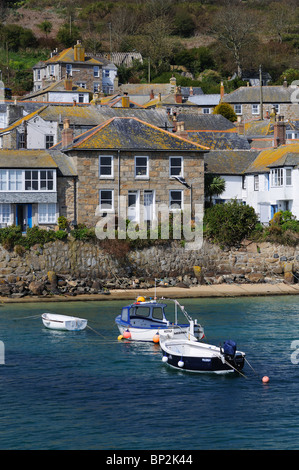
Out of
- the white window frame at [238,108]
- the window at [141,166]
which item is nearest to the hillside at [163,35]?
the white window frame at [238,108]

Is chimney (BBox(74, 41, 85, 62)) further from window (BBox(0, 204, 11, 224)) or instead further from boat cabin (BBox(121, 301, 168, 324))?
boat cabin (BBox(121, 301, 168, 324))

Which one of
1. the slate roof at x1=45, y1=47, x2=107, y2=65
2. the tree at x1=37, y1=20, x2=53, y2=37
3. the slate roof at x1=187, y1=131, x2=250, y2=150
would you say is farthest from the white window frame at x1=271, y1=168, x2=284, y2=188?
the tree at x1=37, y1=20, x2=53, y2=37

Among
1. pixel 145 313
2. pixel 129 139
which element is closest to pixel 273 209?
pixel 129 139

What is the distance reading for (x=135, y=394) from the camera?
30031 mm

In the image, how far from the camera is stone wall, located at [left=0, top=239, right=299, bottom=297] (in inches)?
2014

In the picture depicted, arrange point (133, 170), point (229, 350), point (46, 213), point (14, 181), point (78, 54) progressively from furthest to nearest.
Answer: point (78, 54) < point (133, 170) < point (46, 213) < point (14, 181) < point (229, 350)

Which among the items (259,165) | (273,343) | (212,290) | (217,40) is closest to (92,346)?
(273,343)

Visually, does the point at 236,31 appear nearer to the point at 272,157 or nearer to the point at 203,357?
the point at 272,157

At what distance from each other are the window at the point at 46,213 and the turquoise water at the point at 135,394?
12.2m

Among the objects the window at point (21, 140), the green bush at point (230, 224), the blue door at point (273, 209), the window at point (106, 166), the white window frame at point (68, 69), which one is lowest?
the green bush at point (230, 224)

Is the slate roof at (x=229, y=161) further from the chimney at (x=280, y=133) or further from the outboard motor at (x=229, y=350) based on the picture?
the outboard motor at (x=229, y=350)

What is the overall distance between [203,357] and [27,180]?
2436cm

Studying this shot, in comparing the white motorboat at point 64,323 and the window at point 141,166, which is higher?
the window at point 141,166

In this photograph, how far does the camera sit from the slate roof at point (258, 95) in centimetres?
9725
